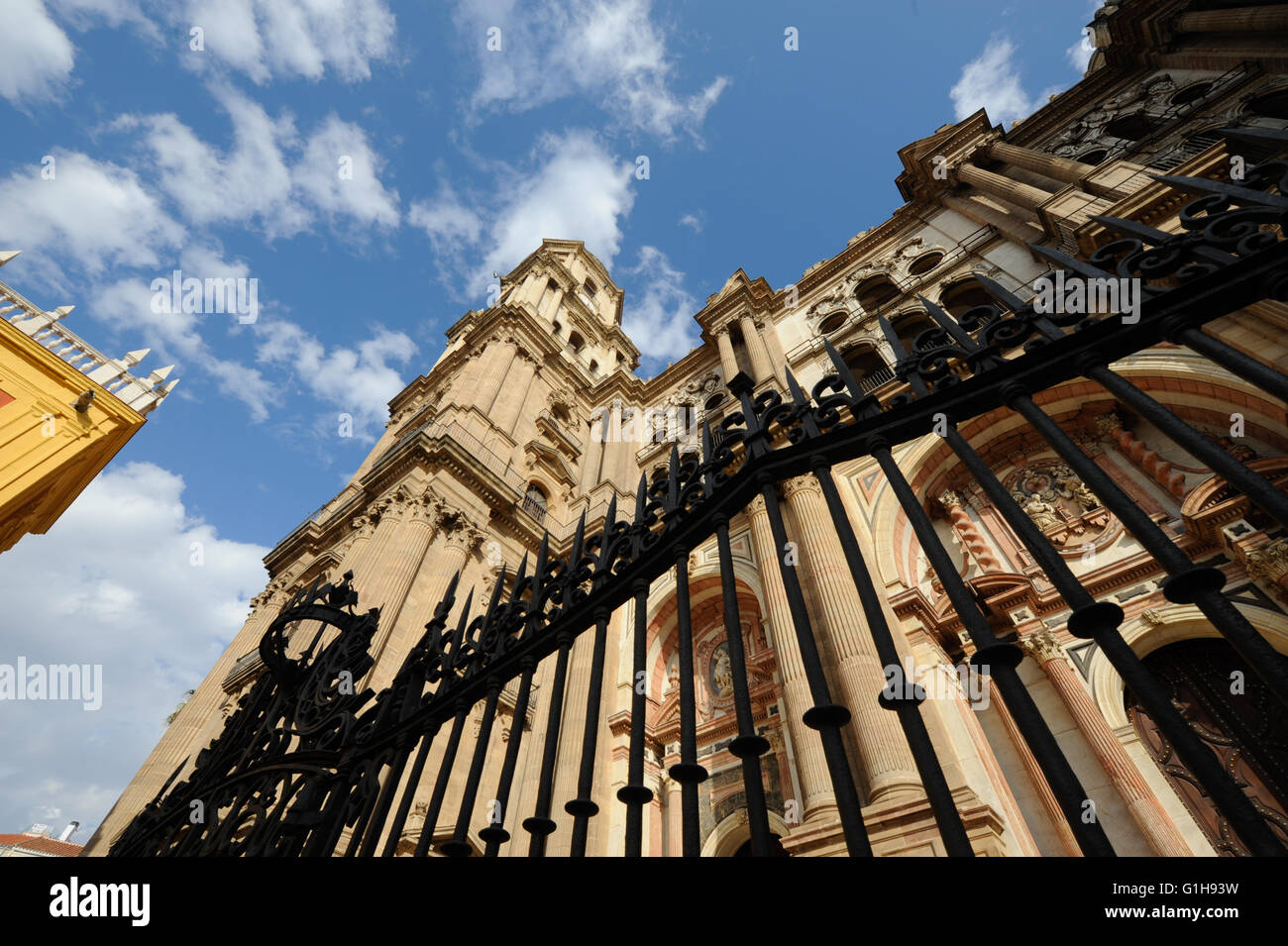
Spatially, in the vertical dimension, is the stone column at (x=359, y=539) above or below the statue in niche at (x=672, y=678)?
above

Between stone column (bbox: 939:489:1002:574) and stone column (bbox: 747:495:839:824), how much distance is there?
2.80 m

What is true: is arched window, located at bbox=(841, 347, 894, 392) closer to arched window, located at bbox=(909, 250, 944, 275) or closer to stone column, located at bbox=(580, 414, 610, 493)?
arched window, located at bbox=(909, 250, 944, 275)

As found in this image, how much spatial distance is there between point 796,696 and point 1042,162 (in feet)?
41.3

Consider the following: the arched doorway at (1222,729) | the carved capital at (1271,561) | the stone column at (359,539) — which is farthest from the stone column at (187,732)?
the carved capital at (1271,561)

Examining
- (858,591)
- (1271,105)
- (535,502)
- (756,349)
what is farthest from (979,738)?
(535,502)

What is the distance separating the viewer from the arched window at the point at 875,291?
1616 centimetres

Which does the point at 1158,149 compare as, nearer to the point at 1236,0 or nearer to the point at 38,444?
the point at 1236,0

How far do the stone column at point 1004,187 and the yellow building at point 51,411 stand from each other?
20.3 meters

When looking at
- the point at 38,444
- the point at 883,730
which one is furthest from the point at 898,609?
the point at 38,444

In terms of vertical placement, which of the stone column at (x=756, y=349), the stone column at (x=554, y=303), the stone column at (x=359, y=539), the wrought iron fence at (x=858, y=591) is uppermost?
the stone column at (x=554, y=303)

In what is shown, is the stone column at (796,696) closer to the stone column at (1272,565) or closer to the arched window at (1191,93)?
the stone column at (1272,565)

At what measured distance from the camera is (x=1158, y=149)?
11938mm
